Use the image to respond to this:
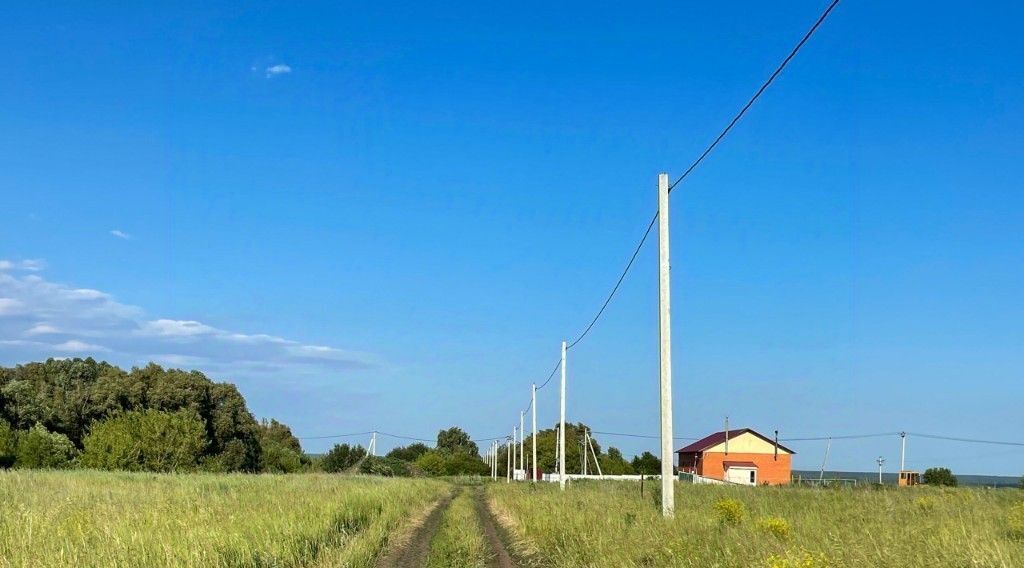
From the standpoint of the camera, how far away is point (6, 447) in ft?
200

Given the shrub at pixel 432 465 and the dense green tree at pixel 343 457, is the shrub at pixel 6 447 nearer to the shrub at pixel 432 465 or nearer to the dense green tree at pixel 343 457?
Result: the dense green tree at pixel 343 457

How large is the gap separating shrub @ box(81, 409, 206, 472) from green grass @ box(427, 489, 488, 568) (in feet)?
149

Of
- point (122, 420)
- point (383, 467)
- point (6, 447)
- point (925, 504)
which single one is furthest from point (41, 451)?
point (925, 504)

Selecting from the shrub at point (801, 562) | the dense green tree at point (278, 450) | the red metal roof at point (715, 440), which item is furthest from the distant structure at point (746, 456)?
the shrub at point (801, 562)

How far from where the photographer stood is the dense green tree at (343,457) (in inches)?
3939

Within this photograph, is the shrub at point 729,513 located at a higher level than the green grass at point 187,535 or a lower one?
higher

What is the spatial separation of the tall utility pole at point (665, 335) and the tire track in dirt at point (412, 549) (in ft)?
15.7

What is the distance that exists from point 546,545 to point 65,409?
2906 inches

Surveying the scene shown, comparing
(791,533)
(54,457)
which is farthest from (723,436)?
(791,533)

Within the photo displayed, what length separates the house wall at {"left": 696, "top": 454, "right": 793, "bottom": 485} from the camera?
299 ft

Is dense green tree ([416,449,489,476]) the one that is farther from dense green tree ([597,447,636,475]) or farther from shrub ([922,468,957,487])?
shrub ([922,468,957,487])

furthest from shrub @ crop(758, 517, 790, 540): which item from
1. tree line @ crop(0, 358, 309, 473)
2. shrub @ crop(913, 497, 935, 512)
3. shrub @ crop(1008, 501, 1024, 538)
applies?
tree line @ crop(0, 358, 309, 473)

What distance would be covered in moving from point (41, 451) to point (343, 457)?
40808 mm

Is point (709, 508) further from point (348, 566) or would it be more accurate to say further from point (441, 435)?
point (441, 435)
